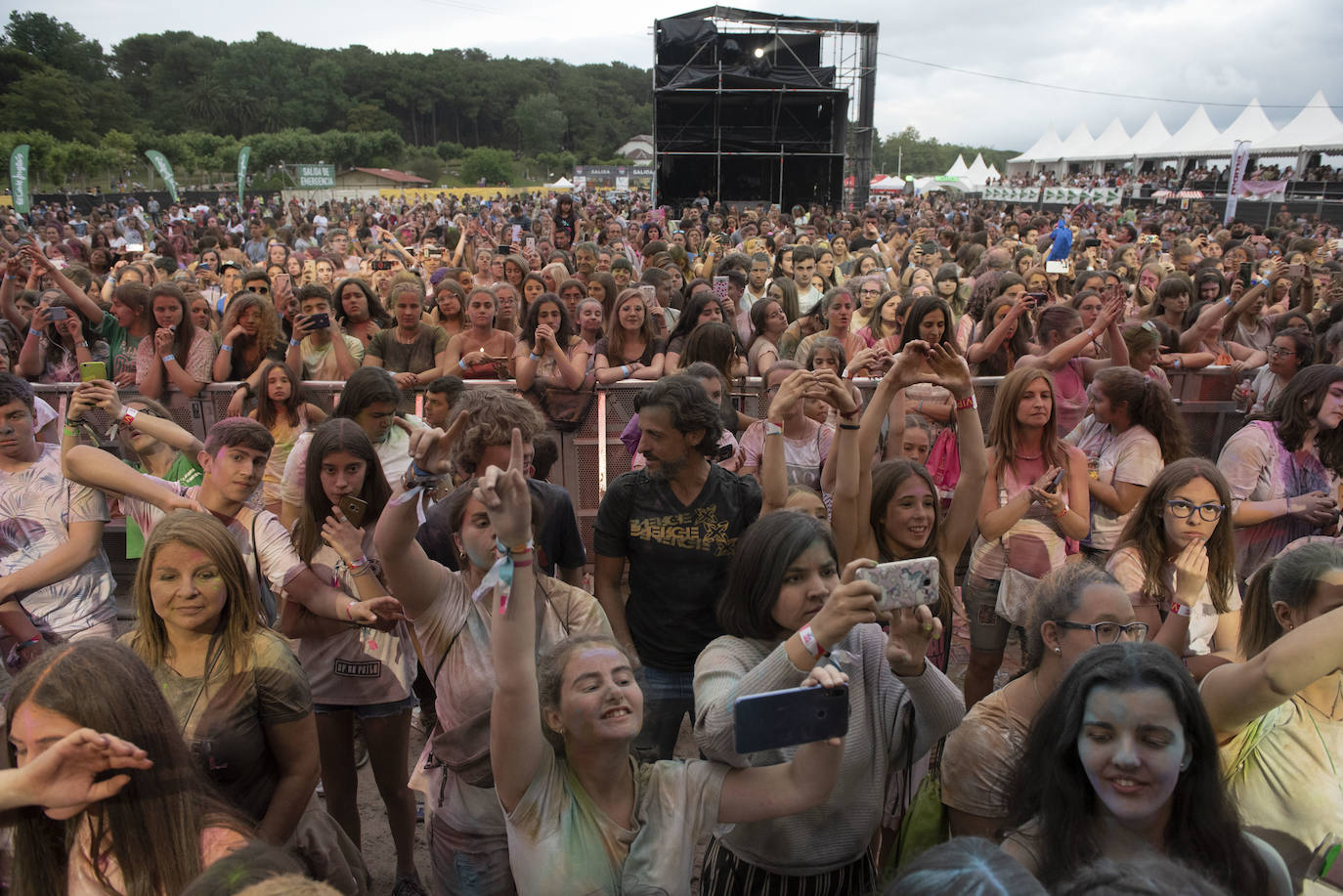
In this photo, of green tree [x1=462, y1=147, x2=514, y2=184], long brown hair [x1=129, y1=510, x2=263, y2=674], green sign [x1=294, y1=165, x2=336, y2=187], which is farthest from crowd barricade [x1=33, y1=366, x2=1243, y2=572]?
green tree [x1=462, y1=147, x2=514, y2=184]

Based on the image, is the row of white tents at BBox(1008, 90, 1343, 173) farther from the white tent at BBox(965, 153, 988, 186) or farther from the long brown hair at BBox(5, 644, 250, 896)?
the long brown hair at BBox(5, 644, 250, 896)

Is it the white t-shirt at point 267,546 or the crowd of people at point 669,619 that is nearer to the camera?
the crowd of people at point 669,619

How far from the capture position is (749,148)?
25188 millimetres

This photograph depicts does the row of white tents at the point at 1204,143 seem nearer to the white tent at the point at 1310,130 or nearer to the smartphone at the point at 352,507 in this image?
the white tent at the point at 1310,130

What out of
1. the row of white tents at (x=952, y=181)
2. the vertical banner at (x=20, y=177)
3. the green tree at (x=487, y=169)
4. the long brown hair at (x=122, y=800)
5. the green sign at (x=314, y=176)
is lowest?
the long brown hair at (x=122, y=800)

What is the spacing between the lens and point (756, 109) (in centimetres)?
2498


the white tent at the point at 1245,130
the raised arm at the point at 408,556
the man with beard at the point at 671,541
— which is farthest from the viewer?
the white tent at the point at 1245,130

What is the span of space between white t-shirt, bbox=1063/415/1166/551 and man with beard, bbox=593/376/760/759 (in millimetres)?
1803

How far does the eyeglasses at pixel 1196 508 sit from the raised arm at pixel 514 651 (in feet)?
7.72

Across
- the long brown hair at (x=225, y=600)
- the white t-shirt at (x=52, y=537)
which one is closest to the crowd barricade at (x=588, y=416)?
the white t-shirt at (x=52, y=537)

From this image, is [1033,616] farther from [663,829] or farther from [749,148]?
[749,148]

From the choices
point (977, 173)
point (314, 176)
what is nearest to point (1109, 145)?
point (977, 173)

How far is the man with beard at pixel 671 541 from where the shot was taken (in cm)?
307

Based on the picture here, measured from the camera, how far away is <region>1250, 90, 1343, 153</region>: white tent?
3089 cm
